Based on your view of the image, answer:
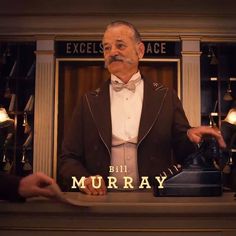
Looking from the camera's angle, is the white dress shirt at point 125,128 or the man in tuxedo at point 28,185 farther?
the white dress shirt at point 125,128

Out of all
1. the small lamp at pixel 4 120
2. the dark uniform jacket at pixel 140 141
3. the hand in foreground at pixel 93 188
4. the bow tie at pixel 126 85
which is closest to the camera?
the hand in foreground at pixel 93 188

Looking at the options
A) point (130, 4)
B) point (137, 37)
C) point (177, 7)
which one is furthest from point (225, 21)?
point (137, 37)

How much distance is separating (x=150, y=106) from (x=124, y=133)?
0.29m

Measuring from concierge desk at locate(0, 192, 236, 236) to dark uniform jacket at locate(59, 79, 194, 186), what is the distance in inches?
52.6

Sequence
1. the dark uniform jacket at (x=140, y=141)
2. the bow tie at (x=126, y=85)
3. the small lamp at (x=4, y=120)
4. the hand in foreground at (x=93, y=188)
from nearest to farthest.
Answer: the hand in foreground at (x=93, y=188), the dark uniform jacket at (x=140, y=141), the bow tie at (x=126, y=85), the small lamp at (x=4, y=120)

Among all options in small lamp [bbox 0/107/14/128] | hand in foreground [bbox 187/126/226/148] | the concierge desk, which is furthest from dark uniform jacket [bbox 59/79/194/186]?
the concierge desk

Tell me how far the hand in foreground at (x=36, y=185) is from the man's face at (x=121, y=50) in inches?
66.5

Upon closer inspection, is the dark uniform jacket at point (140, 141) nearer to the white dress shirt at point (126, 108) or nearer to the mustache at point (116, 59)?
the white dress shirt at point (126, 108)

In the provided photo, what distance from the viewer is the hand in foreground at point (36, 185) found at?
1.19 metres

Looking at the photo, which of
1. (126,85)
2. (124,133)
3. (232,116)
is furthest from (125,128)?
(232,116)

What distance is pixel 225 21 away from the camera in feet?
13.1

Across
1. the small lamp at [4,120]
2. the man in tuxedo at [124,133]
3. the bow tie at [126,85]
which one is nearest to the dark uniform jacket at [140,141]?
the man in tuxedo at [124,133]

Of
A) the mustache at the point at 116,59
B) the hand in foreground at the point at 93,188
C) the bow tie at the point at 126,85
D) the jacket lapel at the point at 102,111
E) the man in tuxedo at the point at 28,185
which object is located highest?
the mustache at the point at 116,59

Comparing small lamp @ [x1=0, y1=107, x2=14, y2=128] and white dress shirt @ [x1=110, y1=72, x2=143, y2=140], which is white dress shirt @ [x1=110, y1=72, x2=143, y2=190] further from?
small lamp @ [x1=0, y1=107, x2=14, y2=128]
